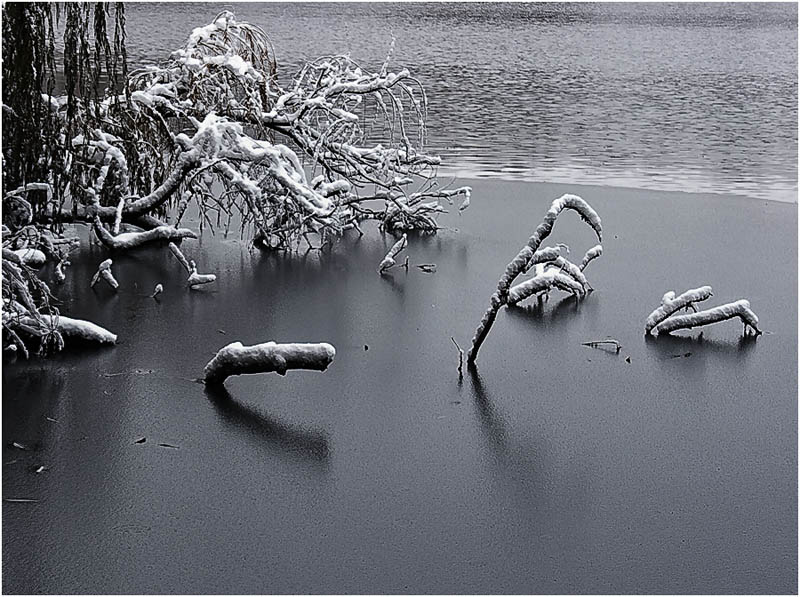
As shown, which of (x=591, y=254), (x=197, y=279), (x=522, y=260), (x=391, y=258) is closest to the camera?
(x=522, y=260)

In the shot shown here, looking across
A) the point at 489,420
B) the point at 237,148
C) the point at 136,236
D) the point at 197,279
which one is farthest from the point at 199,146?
the point at 489,420

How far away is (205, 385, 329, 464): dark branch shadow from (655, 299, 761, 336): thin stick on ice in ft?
7.66

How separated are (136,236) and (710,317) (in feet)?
12.8

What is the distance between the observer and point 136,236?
27.8 feet

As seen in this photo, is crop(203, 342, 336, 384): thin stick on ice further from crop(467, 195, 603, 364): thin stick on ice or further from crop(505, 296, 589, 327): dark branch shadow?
crop(505, 296, 589, 327): dark branch shadow

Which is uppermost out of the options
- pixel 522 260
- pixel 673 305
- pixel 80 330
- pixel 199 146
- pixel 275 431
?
pixel 199 146

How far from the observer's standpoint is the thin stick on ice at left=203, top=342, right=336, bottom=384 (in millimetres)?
5395

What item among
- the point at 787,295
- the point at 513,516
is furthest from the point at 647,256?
the point at 513,516

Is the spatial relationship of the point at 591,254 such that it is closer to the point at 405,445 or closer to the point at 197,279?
the point at 197,279

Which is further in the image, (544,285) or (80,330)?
(544,285)

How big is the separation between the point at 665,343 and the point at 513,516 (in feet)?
8.13

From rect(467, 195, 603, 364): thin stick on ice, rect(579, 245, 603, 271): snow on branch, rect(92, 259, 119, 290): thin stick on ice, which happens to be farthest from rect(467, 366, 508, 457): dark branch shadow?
rect(92, 259, 119, 290): thin stick on ice

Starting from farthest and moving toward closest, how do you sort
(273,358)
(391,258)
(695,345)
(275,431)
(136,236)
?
(136,236), (391,258), (695,345), (273,358), (275,431)

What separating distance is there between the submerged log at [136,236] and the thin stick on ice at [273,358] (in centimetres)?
304
